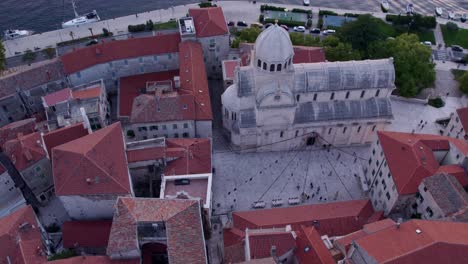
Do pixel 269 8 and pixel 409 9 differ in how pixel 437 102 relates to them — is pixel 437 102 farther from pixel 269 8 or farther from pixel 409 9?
pixel 269 8

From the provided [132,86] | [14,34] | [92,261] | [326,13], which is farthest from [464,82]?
[14,34]

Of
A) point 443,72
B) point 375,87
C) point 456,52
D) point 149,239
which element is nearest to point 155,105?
point 149,239

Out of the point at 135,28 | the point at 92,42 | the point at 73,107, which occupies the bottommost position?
the point at 73,107

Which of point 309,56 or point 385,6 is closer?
point 309,56

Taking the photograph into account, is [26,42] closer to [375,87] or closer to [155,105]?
[155,105]

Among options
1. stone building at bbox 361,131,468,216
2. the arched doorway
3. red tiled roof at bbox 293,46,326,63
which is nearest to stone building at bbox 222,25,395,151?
stone building at bbox 361,131,468,216

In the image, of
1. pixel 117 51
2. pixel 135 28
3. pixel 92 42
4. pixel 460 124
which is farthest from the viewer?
pixel 135 28
